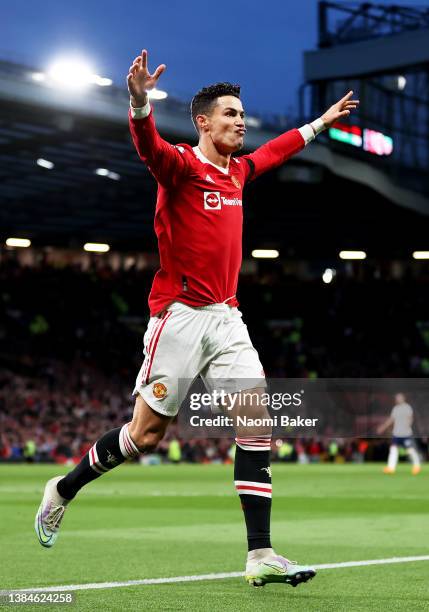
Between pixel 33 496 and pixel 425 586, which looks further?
pixel 33 496

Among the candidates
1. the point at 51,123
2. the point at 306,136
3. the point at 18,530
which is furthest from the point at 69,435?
the point at 306,136

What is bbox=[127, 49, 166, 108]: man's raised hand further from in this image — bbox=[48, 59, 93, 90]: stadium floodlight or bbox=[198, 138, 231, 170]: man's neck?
bbox=[48, 59, 93, 90]: stadium floodlight

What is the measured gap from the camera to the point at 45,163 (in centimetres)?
3478

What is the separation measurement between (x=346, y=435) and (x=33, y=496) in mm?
23797

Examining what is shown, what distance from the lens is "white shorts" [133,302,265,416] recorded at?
6645mm

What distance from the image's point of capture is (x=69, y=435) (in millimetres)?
39000

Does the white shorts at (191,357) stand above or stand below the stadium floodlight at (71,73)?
below

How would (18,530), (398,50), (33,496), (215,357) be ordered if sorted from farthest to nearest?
1. (398,50)
2. (33,496)
3. (18,530)
4. (215,357)

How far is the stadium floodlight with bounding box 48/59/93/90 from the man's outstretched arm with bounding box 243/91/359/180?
19.8 meters

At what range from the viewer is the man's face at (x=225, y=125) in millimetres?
6918

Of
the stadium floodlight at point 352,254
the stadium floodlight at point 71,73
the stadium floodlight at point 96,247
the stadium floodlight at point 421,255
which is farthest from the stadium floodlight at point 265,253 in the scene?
the stadium floodlight at point 71,73

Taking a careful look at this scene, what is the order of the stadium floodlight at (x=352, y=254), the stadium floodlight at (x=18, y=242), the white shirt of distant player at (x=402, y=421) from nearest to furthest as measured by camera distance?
1. the white shirt of distant player at (x=402, y=421)
2. the stadium floodlight at (x=18, y=242)
3. the stadium floodlight at (x=352, y=254)

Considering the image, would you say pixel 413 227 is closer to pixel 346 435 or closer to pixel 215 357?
pixel 346 435

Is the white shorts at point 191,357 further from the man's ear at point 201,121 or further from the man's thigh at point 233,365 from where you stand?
the man's ear at point 201,121
